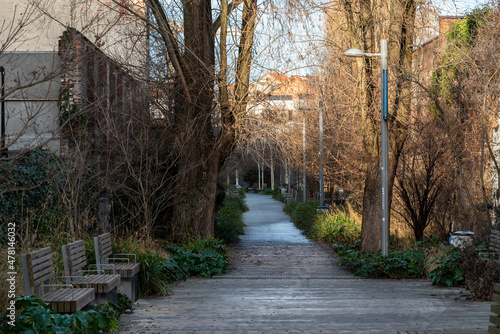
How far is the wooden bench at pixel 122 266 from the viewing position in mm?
8531

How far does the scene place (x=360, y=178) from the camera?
21.8 meters

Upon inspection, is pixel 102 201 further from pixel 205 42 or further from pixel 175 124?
pixel 205 42

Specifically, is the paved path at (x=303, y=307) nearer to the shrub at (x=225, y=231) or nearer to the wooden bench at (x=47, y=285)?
the wooden bench at (x=47, y=285)

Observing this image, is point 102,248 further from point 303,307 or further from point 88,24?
point 88,24

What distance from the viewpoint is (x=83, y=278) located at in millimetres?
7695

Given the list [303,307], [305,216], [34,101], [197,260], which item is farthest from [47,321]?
[305,216]

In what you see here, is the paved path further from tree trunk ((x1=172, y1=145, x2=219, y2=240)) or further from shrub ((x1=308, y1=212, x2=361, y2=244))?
shrub ((x1=308, y1=212, x2=361, y2=244))

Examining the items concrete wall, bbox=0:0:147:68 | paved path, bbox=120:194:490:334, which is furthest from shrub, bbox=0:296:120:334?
concrete wall, bbox=0:0:147:68

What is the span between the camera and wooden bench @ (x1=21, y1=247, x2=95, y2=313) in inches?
234

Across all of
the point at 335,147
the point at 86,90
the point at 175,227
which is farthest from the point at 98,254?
the point at 335,147

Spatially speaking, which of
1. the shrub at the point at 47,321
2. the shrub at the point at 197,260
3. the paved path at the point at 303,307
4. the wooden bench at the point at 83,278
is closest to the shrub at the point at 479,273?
the paved path at the point at 303,307

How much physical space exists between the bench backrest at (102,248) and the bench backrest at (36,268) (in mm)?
1944

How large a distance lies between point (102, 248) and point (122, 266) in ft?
1.51

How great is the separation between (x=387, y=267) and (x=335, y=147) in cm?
1304
